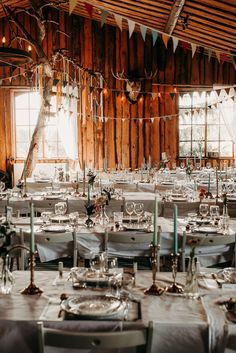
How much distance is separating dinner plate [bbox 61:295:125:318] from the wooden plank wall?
33.8 ft

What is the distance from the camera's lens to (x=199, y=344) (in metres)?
2.25

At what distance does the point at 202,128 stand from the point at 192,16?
505cm

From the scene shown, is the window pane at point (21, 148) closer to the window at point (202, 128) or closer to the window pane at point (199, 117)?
the window at point (202, 128)

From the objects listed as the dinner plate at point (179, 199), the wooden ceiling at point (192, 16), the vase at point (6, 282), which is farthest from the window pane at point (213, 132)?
the vase at point (6, 282)

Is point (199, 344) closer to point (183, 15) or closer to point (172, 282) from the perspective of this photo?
point (172, 282)

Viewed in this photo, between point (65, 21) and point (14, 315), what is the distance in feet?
37.4

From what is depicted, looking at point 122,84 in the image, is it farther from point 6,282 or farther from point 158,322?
point 158,322

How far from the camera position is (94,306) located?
2391mm

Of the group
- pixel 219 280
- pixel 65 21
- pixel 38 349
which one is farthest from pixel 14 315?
pixel 65 21

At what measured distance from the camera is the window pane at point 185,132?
42.9 ft

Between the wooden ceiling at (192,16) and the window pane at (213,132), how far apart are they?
334cm

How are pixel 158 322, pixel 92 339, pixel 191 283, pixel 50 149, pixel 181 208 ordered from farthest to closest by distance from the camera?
1. pixel 50 149
2. pixel 181 208
3. pixel 191 283
4. pixel 158 322
5. pixel 92 339

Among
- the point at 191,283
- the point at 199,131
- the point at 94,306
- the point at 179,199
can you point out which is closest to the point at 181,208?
the point at 179,199

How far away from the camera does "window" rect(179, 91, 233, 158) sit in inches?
510
